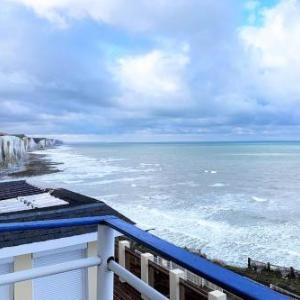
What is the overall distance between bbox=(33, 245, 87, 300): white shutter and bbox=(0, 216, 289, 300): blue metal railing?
5.15 metres

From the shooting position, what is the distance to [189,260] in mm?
1214

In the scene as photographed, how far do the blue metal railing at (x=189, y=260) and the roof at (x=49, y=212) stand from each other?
382cm

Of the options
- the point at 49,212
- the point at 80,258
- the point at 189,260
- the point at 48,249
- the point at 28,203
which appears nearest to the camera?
the point at 189,260

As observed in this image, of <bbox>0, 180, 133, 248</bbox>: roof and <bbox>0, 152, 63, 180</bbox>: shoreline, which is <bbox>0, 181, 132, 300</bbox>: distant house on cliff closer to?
<bbox>0, 180, 133, 248</bbox>: roof

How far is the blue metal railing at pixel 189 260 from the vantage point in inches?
39.6

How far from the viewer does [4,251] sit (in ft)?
19.6

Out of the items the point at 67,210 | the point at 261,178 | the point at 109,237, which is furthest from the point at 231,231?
the point at 261,178

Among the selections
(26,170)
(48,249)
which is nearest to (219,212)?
(48,249)

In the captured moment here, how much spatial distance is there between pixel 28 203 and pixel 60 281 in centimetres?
222

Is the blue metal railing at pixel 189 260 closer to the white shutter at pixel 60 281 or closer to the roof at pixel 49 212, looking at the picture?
the roof at pixel 49 212

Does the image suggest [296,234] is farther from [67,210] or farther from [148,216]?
[67,210]

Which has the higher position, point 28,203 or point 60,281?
point 28,203

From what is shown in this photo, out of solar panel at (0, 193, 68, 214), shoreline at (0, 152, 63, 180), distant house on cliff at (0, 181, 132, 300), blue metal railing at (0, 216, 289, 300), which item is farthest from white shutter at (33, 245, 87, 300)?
shoreline at (0, 152, 63, 180)

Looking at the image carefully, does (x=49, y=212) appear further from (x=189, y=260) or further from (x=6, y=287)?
(x=189, y=260)
